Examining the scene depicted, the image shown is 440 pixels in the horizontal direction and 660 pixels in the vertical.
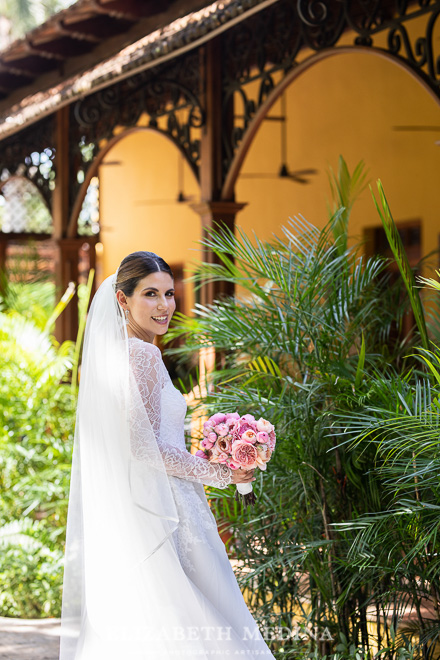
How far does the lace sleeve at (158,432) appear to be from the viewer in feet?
9.86

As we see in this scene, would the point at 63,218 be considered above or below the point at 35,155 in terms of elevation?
below

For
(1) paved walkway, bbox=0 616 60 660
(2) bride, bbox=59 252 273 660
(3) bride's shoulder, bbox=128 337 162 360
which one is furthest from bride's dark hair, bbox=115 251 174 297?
(1) paved walkway, bbox=0 616 60 660

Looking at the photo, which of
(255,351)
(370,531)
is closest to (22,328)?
(255,351)

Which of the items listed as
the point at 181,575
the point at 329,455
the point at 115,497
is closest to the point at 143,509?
the point at 115,497

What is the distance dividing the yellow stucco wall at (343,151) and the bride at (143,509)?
408cm

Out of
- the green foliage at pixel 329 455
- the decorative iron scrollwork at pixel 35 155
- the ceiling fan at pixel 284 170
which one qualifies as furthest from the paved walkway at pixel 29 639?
the ceiling fan at pixel 284 170

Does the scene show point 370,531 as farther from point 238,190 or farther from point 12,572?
point 238,190

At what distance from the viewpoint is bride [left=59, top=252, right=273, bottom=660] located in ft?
9.75

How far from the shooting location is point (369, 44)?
15.1 ft

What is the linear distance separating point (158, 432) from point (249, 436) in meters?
0.31

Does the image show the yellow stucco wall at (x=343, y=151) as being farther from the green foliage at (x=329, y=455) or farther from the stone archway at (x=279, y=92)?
the green foliage at (x=329, y=455)

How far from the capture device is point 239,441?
2.99m

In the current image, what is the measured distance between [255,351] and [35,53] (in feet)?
16.6

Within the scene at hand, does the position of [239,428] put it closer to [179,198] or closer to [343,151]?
[343,151]
